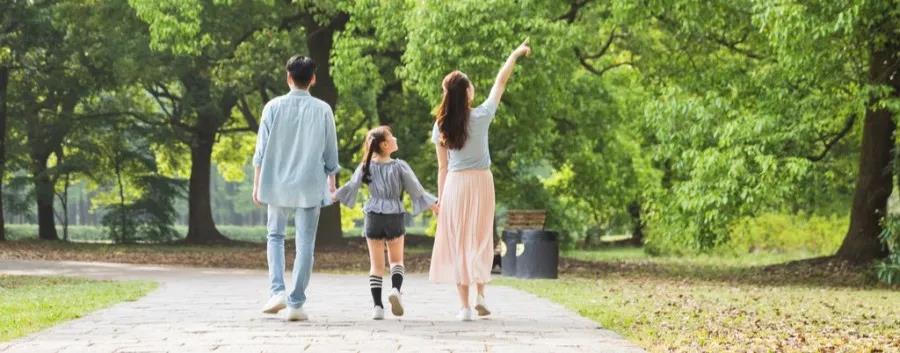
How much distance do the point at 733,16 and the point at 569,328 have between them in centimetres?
1549

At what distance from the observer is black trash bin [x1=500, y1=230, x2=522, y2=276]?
19.5 meters

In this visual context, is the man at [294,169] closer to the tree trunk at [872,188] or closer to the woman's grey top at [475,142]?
the woman's grey top at [475,142]

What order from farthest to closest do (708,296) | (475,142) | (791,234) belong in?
(791,234) → (708,296) → (475,142)

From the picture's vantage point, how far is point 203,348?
773 cm

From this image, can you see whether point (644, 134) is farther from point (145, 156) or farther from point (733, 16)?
point (145, 156)

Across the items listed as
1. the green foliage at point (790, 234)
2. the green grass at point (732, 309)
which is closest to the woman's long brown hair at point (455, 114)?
the green grass at point (732, 309)

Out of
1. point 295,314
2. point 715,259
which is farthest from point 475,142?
point 715,259

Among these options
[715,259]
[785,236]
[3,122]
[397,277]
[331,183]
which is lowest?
[715,259]

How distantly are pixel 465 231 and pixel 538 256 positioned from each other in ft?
30.2

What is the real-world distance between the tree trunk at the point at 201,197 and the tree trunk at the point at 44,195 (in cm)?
420

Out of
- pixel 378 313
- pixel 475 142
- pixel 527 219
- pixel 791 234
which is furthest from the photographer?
pixel 791 234

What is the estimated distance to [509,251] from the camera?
19688mm

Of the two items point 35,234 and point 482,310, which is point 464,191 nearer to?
point 482,310

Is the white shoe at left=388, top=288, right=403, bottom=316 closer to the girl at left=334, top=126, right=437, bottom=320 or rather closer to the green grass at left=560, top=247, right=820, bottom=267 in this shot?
the girl at left=334, top=126, right=437, bottom=320
